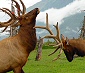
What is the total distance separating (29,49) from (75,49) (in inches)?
181

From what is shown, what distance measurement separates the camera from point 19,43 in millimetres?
10328

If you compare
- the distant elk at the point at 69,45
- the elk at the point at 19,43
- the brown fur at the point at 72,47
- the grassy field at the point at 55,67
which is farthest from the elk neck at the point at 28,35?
the grassy field at the point at 55,67

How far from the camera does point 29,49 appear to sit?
33.7ft

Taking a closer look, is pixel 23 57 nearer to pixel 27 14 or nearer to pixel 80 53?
pixel 27 14

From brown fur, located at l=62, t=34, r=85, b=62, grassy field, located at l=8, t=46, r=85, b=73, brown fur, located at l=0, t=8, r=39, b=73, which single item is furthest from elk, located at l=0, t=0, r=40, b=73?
grassy field, located at l=8, t=46, r=85, b=73

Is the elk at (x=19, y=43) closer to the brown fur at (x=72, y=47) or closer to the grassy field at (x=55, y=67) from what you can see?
the brown fur at (x=72, y=47)

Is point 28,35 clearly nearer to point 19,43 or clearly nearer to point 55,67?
point 19,43

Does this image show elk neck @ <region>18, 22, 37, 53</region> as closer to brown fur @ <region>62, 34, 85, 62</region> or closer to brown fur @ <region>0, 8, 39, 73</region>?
brown fur @ <region>0, 8, 39, 73</region>

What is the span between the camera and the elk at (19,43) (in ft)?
32.4

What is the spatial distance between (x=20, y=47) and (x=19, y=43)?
154 mm

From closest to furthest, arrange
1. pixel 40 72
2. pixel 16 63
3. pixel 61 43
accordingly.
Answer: pixel 16 63
pixel 61 43
pixel 40 72

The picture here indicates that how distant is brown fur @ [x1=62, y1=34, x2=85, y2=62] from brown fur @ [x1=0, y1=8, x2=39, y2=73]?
12.5 feet

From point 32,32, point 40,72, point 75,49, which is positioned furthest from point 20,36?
point 40,72

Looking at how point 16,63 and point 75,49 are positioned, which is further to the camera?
point 75,49
